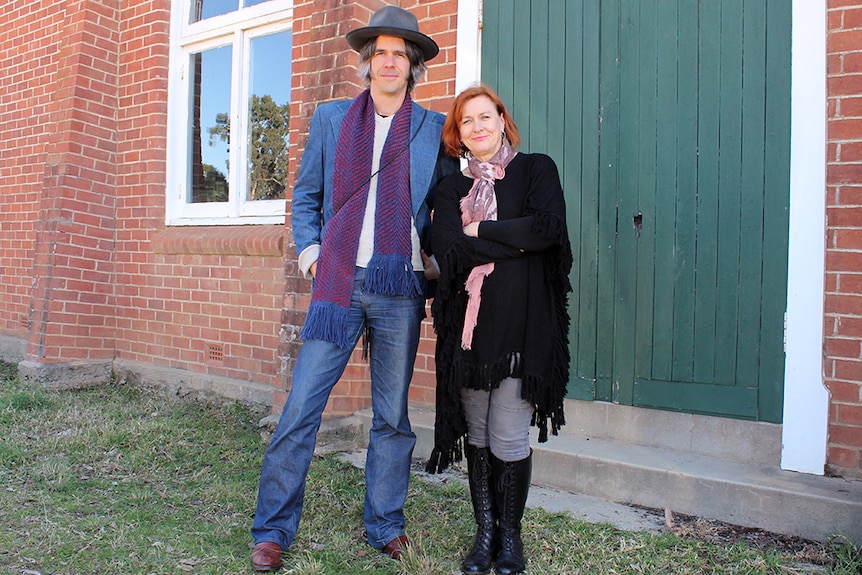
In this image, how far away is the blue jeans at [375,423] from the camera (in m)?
2.76

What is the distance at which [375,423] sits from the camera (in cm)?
294

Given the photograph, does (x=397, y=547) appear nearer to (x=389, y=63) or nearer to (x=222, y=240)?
(x=389, y=63)

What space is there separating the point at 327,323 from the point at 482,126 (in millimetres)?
987

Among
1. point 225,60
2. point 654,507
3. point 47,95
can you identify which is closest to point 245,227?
point 225,60

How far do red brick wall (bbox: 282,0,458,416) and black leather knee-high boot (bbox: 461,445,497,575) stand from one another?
66.4 inches

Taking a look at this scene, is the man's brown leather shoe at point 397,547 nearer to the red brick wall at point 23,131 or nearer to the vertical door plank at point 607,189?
the vertical door plank at point 607,189

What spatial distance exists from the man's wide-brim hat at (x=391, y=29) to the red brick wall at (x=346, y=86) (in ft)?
4.87

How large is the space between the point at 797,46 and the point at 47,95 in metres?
6.62

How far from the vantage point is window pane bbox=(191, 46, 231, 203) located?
20.0ft

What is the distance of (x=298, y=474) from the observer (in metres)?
2.76

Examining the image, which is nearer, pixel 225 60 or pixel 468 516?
pixel 468 516

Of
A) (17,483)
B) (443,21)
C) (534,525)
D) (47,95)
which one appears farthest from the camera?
(47,95)

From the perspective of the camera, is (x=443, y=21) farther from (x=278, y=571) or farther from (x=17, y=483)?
(x=17, y=483)

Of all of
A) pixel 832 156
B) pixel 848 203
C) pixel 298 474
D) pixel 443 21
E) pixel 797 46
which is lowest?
pixel 298 474
